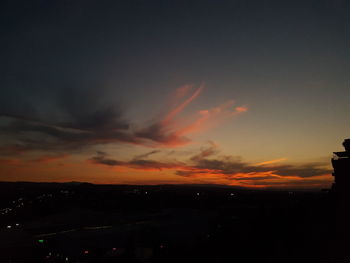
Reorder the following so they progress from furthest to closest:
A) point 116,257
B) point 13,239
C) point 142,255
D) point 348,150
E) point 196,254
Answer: point 13,239 → point 142,255 → point 116,257 → point 196,254 → point 348,150

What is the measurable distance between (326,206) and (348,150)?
3434 millimetres

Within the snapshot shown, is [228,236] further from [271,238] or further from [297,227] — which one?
[297,227]

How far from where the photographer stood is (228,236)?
70.3ft

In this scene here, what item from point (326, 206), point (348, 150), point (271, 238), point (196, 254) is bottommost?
point (196, 254)

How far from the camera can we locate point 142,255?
31.5 metres

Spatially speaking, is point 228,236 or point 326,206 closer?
point 326,206

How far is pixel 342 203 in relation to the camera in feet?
43.7

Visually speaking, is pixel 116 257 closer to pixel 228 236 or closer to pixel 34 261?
pixel 34 261

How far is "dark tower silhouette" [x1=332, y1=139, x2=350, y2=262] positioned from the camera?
12688mm

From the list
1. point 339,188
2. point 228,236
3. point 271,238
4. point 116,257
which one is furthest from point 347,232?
point 116,257

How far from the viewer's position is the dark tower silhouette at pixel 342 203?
1269 centimetres

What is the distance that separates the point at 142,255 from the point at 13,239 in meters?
30.8

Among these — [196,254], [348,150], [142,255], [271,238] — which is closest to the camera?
[348,150]

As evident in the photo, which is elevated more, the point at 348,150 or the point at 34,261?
the point at 348,150
